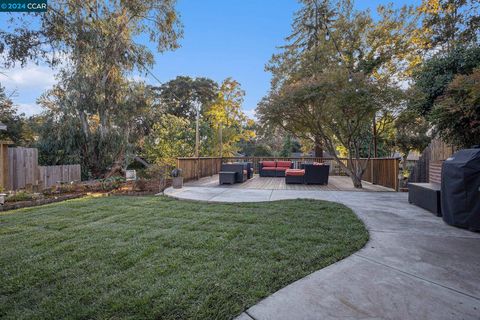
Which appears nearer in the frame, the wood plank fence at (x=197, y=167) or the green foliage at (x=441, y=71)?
the green foliage at (x=441, y=71)

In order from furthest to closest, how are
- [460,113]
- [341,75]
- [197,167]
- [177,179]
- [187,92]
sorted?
1. [187,92]
2. [197,167]
3. [177,179]
4. [341,75]
5. [460,113]

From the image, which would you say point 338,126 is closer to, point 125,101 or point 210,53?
point 210,53

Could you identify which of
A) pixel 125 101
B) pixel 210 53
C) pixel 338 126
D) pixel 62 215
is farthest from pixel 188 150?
pixel 62 215

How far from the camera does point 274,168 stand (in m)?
11.1

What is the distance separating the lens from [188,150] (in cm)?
1175

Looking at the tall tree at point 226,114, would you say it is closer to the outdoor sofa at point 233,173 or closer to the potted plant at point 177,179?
the outdoor sofa at point 233,173

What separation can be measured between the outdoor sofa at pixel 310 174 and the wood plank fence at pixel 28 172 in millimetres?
7542

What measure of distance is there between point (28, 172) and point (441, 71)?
11274mm

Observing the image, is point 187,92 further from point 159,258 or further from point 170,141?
point 159,258

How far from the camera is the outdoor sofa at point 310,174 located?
852 cm

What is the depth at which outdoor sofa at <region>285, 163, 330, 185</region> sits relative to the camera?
852 cm

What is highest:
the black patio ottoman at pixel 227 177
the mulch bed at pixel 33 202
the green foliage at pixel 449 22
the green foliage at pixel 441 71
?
the green foliage at pixel 449 22

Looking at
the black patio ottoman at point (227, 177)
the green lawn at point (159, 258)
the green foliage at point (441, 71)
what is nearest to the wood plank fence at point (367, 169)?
the black patio ottoman at point (227, 177)

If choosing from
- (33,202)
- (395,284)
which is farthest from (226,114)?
(395,284)
